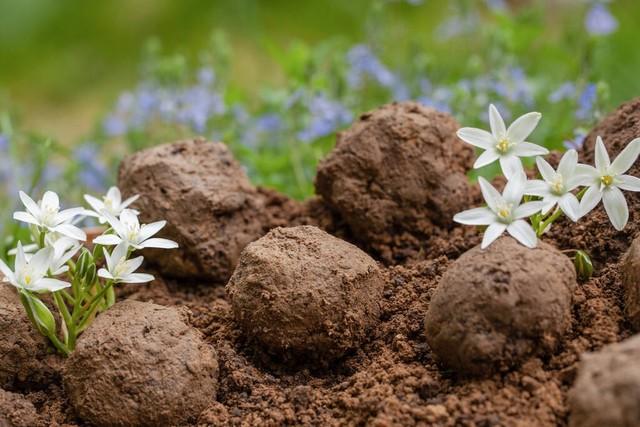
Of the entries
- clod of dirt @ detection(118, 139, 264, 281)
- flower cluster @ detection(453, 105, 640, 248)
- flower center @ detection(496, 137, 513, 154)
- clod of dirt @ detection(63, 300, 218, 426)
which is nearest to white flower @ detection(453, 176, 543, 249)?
flower cluster @ detection(453, 105, 640, 248)

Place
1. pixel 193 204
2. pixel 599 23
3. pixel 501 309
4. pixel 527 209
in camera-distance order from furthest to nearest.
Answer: pixel 599 23 → pixel 193 204 → pixel 527 209 → pixel 501 309

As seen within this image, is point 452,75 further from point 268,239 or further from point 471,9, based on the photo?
point 268,239

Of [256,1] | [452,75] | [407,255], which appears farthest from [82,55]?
[407,255]

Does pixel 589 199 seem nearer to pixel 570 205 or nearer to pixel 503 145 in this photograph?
pixel 570 205

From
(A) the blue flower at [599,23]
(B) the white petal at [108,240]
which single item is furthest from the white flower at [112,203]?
(A) the blue flower at [599,23]

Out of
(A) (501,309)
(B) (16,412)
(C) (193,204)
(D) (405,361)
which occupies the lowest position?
(B) (16,412)

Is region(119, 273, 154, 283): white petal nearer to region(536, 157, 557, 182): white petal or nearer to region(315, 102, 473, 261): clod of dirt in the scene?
region(315, 102, 473, 261): clod of dirt

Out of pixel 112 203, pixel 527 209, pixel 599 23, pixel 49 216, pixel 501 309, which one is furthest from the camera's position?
pixel 599 23

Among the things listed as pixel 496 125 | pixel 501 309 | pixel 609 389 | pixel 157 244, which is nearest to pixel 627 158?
pixel 496 125
